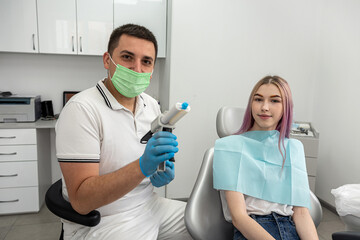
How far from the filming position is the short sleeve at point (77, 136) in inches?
39.4

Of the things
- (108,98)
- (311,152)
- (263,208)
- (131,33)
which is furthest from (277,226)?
(311,152)

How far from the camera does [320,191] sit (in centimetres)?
280

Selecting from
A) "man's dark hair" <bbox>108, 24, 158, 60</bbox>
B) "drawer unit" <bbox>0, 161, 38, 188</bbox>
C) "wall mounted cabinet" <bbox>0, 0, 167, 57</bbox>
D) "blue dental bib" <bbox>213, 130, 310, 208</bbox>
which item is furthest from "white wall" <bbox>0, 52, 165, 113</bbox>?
"blue dental bib" <bbox>213, 130, 310, 208</bbox>

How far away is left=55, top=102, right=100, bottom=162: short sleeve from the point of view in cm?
100

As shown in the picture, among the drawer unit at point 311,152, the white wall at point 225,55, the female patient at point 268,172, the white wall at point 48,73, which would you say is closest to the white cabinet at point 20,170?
the white wall at point 48,73

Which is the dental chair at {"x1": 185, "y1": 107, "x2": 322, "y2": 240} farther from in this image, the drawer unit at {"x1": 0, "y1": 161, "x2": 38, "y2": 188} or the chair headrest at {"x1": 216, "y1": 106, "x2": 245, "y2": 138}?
the drawer unit at {"x1": 0, "y1": 161, "x2": 38, "y2": 188}

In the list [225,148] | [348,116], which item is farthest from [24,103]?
[348,116]

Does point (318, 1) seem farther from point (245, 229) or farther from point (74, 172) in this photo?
point (74, 172)

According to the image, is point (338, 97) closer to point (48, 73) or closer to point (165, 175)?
point (165, 175)

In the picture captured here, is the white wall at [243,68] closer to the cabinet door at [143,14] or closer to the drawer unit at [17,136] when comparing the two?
the cabinet door at [143,14]

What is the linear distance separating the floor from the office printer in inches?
33.7

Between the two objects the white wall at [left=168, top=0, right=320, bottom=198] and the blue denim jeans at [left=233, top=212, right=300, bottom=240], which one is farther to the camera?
the white wall at [left=168, top=0, right=320, bottom=198]

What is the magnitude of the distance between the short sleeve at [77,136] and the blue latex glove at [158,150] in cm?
25

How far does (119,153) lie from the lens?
1.15m
